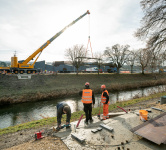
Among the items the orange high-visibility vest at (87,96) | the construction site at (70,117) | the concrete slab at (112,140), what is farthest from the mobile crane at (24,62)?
the concrete slab at (112,140)

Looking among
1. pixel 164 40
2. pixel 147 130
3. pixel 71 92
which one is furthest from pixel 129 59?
pixel 147 130

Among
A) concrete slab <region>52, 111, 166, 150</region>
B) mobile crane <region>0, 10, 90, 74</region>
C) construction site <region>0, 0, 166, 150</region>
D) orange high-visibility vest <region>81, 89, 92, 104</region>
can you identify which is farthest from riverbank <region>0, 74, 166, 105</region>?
concrete slab <region>52, 111, 166, 150</region>

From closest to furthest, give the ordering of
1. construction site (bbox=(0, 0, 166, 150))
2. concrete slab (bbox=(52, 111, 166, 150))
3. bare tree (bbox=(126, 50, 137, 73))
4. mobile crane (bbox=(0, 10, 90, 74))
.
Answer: concrete slab (bbox=(52, 111, 166, 150)) < construction site (bbox=(0, 0, 166, 150)) < mobile crane (bbox=(0, 10, 90, 74)) < bare tree (bbox=(126, 50, 137, 73))

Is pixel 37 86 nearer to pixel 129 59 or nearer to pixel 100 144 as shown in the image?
pixel 100 144

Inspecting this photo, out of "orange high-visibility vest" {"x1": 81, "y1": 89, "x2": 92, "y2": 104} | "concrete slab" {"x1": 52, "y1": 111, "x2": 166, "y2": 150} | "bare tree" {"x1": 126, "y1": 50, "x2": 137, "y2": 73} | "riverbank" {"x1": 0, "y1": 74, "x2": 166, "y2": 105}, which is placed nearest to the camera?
"concrete slab" {"x1": 52, "y1": 111, "x2": 166, "y2": 150}

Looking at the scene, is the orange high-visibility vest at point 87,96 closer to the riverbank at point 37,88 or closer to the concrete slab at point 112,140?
the concrete slab at point 112,140

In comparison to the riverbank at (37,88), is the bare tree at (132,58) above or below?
above

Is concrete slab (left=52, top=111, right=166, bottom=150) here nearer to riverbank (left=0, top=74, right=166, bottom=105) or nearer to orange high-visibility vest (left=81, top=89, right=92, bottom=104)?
orange high-visibility vest (left=81, top=89, right=92, bottom=104)

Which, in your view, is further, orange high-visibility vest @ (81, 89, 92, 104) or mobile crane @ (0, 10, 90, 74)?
mobile crane @ (0, 10, 90, 74)

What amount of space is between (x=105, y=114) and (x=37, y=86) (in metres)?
16.6

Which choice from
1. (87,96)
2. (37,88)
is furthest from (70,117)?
(37,88)

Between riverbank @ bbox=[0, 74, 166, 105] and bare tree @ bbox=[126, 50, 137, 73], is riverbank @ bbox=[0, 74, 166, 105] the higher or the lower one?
the lower one

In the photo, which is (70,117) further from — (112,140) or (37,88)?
(37,88)

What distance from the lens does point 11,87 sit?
17.5 m
